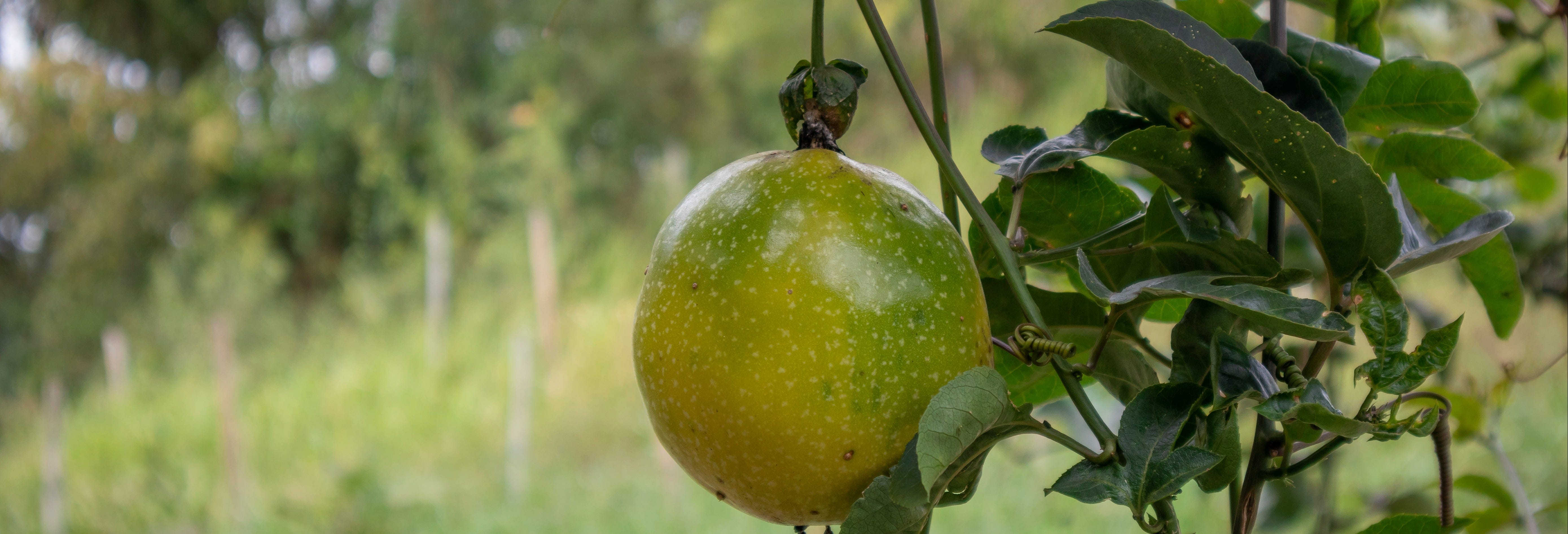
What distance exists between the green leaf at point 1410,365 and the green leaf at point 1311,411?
0.05 feet

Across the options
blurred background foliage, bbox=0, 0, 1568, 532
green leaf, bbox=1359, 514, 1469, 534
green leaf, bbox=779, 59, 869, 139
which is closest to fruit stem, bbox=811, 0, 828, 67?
green leaf, bbox=779, 59, 869, 139

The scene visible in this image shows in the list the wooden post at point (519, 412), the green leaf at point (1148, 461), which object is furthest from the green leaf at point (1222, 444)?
the wooden post at point (519, 412)

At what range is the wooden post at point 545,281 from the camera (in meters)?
3.34

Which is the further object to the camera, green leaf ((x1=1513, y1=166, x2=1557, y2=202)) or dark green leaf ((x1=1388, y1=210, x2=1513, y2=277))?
green leaf ((x1=1513, y1=166, x2=1557, y2=202))

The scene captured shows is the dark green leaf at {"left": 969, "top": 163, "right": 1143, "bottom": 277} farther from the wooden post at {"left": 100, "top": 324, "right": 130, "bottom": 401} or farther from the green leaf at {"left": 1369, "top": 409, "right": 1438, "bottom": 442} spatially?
the wooden post at {"left": 100, "top": 324, "right": 130, "bottom": 401}

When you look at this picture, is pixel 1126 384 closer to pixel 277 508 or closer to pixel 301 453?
pixel 277 508

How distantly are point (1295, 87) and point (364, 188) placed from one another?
404 centimetres

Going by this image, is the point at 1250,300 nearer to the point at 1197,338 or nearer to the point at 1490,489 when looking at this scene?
the point at 1197,338

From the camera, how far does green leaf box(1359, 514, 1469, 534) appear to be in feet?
0.94

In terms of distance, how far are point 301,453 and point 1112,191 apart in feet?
9.98

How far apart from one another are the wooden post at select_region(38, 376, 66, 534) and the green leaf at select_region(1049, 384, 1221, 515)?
3.01m

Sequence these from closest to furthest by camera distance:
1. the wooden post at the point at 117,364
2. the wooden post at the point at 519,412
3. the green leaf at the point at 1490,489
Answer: the green leaf at the point at 1490,489
the wooden post at the point at 519,412
the wooden post at the point at 117,364

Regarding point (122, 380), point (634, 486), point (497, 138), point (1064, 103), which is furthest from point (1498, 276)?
point (122, 380)

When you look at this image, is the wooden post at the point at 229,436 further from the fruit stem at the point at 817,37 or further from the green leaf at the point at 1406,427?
the green leaf at the point at 1406,427
